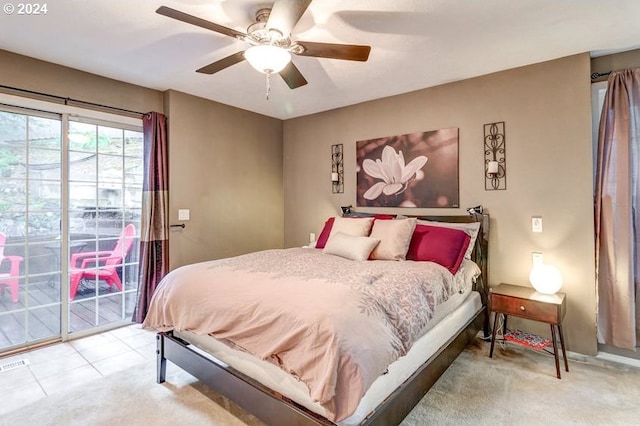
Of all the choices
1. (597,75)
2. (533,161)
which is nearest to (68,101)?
(533,161)

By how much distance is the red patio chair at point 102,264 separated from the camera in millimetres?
3273

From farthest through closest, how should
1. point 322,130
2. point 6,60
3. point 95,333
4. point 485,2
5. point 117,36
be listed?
point 322,130
point 95,333
point 6,60
point 117,36
point 485,2

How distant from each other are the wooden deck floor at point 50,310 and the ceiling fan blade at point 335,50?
313 centimetres

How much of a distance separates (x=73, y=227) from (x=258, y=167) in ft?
7.25

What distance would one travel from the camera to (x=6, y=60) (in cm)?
273

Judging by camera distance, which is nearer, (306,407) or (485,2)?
(306,407)

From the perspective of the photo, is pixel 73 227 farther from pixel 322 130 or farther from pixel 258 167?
pixel 322 130

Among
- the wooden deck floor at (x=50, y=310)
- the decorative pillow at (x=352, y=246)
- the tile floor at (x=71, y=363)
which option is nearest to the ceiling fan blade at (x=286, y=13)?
the decorative pillow at (x=352, y=246)

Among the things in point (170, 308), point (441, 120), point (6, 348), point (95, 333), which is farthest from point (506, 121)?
point (6, 348)

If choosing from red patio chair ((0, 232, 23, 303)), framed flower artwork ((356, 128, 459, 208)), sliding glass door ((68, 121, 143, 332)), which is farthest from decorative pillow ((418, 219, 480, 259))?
red patio chair ((0, 232, 23, 303))

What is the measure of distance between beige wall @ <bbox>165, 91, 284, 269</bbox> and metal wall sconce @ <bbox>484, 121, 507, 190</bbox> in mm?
2806

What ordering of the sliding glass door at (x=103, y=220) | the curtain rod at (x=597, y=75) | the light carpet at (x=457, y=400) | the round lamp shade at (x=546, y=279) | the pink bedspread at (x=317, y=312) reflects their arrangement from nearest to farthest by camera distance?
the pink bedspread at (x=317, y=312), the light carpet at (x=457, y=400), the round lamp shade at (x=546, y=279), the curtain rod at (x=597, y=75), the sliding glass door at (x=103, y=220)

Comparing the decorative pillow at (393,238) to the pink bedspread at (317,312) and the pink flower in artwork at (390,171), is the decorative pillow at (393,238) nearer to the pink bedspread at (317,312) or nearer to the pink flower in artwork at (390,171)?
the pink bedspread at (317,312)

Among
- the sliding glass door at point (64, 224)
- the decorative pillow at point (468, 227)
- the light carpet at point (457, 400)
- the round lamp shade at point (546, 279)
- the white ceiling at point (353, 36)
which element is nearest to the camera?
the light carpet at point (457, 400)
